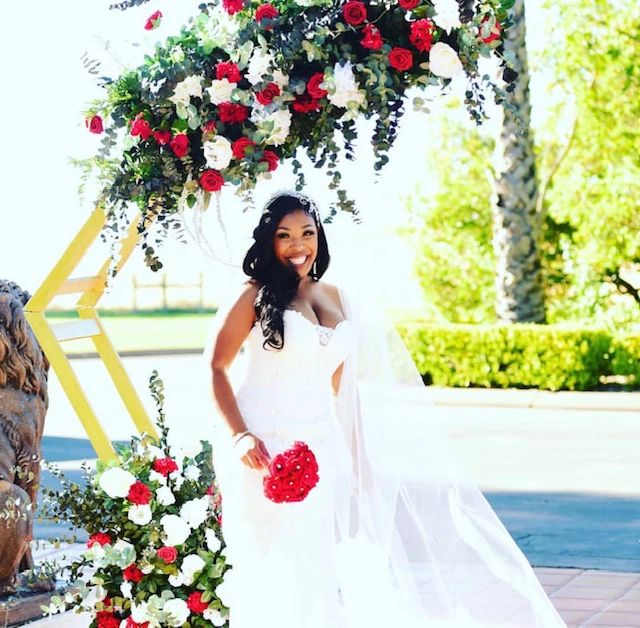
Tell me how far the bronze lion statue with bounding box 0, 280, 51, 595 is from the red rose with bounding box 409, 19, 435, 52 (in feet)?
6.60

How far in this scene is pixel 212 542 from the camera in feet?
15.0

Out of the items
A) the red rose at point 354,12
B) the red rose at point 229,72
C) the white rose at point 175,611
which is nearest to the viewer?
the red rose at point 354,12

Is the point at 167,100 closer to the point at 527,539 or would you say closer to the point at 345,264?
the point at 345,264

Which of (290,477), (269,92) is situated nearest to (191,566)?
(290,477)

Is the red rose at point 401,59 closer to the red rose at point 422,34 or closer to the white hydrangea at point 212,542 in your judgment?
the red rose at point 422,34

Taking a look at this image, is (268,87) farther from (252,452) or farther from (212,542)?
(212,542)

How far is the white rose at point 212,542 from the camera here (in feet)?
15.0

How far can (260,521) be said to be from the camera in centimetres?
423

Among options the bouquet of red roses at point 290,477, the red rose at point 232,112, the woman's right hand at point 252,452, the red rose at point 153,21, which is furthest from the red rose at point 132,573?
the red rose at point 153,21

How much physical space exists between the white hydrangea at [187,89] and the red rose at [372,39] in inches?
23.1

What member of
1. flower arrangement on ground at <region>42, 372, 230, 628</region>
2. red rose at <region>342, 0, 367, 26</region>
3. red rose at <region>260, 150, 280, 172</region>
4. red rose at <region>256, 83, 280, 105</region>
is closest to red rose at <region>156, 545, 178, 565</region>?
flower arrangement on ground at <region>42, 372, 230, 628</region>

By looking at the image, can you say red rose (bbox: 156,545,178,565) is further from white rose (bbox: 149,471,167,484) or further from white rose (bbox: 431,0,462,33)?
white rose (bbox: 431,0,462,33)

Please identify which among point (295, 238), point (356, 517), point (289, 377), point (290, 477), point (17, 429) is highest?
point (295, 238)

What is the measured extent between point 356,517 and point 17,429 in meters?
1.55
